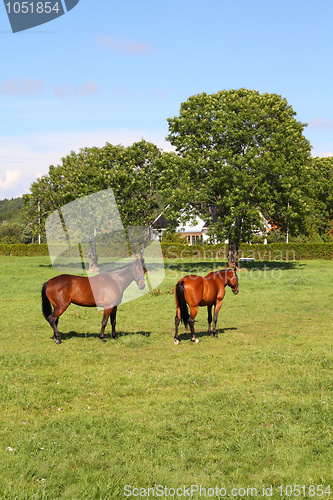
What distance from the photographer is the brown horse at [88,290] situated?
1446cm

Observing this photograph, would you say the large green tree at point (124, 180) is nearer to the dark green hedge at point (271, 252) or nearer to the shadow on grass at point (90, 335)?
the dark green hedge at point (271, 252)

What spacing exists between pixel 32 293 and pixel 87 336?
1549 centimetres

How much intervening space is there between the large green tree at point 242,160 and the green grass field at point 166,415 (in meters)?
24.6

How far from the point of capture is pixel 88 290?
1466cm

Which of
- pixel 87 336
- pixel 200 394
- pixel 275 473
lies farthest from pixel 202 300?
pixel 275 473

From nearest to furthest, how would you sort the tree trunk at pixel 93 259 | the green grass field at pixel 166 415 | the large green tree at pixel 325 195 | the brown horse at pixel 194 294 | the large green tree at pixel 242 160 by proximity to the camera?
the green grass field at pixel 166 415 < the brown horse at pixel 194 294 < the large green tree at pixel 242 160 < the tree trunk at pixel 93 259 < the large green tree at pixel 325 195

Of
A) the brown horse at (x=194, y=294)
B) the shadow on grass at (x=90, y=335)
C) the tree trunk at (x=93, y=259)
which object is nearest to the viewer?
the brown horse at (x=194, y=294)

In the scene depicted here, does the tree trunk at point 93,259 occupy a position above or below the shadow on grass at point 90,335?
above

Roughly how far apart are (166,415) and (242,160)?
34.0 metres

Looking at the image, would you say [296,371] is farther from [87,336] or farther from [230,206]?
[230,206]

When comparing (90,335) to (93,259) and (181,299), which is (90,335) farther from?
(93,259)

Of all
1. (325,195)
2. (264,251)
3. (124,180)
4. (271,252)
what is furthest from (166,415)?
(325,195)

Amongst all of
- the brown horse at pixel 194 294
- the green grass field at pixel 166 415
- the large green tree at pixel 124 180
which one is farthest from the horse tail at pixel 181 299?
the large green tree at pixel 124 180

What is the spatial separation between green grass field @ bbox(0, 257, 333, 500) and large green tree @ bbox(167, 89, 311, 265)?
24572 mm
